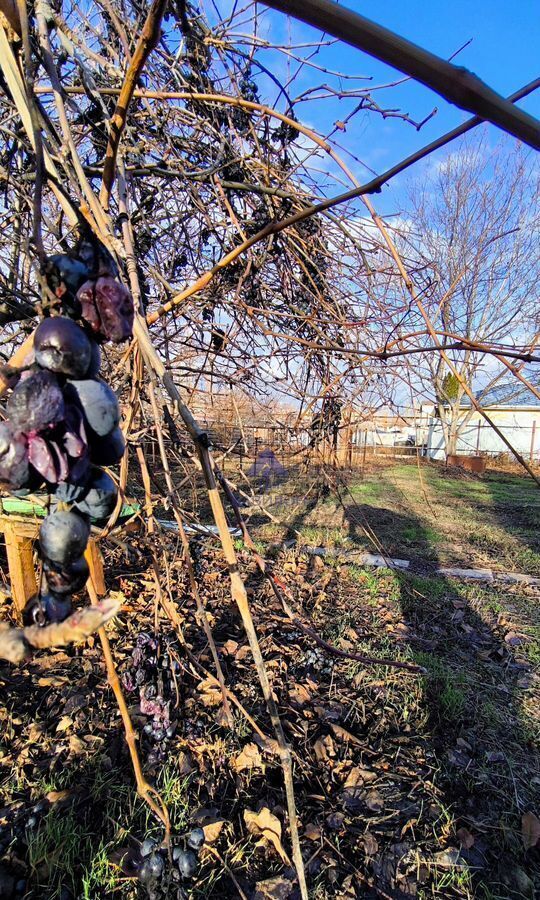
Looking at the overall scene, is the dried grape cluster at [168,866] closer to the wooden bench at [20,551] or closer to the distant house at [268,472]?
the wooden bench at [20,551]

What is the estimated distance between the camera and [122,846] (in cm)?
148

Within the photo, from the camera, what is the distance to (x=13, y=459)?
14.9 inches

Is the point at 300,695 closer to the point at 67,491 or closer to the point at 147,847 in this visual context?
the point at 147,847

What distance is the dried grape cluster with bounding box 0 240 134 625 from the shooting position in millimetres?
368

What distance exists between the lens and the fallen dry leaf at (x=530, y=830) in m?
1.69

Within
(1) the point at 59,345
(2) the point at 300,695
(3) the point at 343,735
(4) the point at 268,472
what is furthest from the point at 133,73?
(4) the point at 268,472

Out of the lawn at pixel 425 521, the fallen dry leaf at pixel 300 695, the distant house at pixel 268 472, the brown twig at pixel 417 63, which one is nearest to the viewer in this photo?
the brown twig at pixel 417 63

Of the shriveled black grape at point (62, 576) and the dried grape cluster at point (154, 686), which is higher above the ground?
the shriveled black grape at point (62, 576)

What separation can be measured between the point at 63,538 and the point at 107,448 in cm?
9

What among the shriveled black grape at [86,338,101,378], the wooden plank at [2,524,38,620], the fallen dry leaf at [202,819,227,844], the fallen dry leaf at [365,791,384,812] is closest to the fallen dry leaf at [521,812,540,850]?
the fallen dry leaf at [365,791,384,812]

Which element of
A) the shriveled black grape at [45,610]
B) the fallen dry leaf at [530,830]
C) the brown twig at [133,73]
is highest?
the brown twig at [133,73]

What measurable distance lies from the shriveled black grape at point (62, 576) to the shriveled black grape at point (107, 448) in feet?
0.30

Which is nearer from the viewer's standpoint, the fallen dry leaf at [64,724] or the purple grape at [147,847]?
the purple grape at [147,847]

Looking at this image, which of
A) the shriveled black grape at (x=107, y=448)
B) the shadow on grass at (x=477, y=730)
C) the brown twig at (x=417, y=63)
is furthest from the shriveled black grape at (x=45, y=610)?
the shadow on grass at (x=477, y=730)
